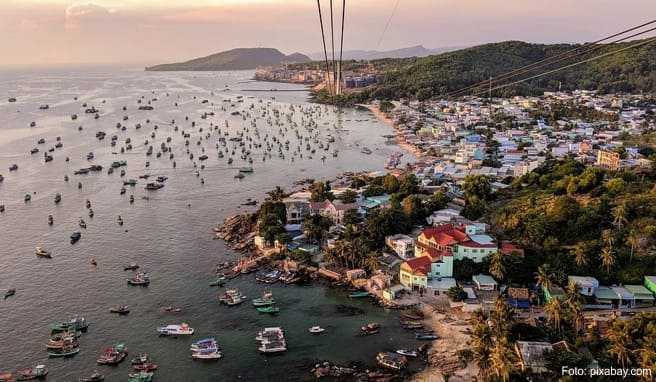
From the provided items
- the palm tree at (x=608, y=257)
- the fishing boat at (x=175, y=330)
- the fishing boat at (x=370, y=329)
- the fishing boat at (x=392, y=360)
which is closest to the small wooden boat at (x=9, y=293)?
the fishing boat at (x=175, y=330)

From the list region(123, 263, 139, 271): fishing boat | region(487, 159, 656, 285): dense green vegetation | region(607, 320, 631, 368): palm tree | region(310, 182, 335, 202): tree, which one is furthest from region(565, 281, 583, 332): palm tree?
region(123, 263, 139, 271): fishing boat

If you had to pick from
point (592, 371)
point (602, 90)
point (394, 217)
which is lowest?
point (592, 371)

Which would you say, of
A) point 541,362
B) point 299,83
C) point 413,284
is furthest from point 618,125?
point 299,83

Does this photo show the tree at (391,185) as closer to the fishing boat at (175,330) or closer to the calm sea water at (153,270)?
the calm sea water at (153,270)

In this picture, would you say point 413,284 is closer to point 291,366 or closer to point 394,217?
point 394,217

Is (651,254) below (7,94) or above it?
below

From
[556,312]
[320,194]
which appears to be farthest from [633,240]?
[320,194]

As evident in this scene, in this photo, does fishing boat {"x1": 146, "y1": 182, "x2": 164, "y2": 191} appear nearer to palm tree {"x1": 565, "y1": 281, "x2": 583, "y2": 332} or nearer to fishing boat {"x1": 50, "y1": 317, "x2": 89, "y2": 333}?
fishing boat {"x1": 50, "y1": 317, "x2": 89, "y2": 333}

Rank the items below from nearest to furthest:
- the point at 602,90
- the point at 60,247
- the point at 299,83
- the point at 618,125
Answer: the point at 60,247 < the point at 618,125 < the point at 602,90 < the point at 299,83
